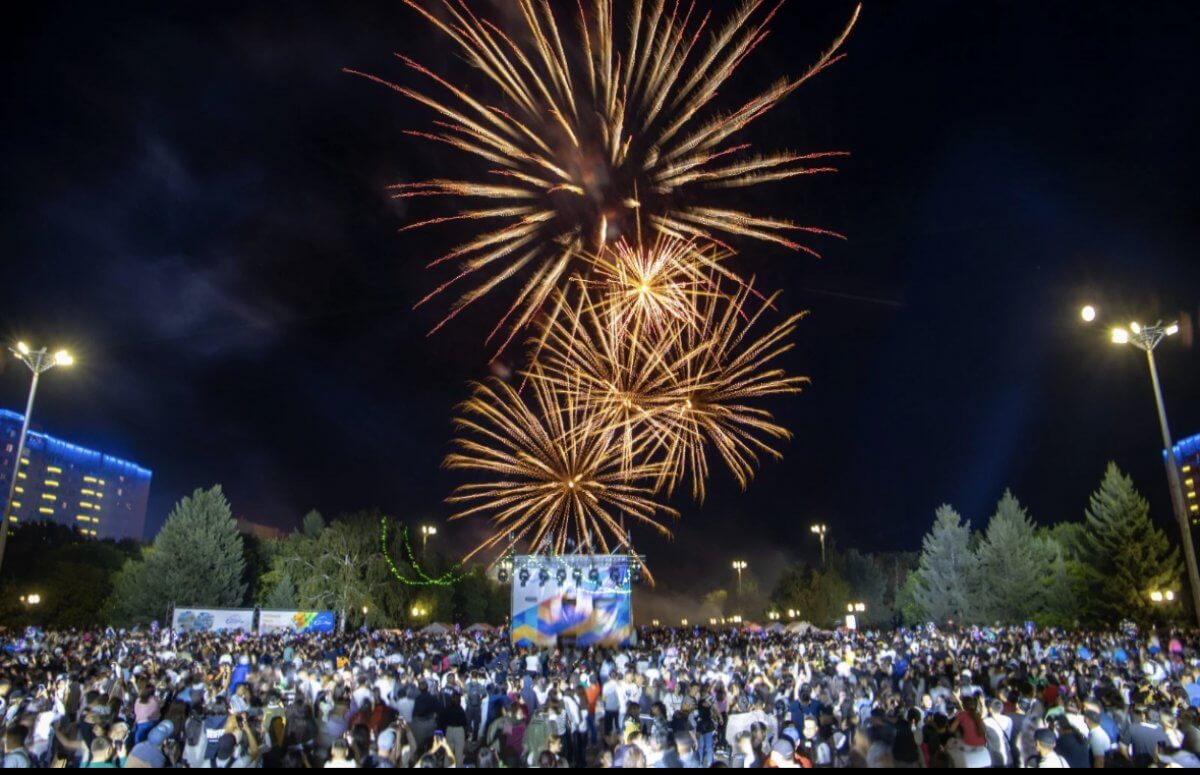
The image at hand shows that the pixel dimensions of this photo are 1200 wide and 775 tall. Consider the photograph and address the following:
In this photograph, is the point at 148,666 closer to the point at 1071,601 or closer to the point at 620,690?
the point at 620,690

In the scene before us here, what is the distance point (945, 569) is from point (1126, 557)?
18166mm

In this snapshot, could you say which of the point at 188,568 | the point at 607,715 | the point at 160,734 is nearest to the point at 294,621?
the point at 188,568

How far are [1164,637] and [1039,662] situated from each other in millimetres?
20542

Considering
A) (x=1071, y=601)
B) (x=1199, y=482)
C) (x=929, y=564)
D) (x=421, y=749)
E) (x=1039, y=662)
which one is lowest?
(x=421, y=749)

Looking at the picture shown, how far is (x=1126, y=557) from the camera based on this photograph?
52.2 m

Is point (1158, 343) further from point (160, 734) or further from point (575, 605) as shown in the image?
point (575, 605)

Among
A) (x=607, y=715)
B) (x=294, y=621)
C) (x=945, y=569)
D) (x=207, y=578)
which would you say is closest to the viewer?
(x=607, y=715)

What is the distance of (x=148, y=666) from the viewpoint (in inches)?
733

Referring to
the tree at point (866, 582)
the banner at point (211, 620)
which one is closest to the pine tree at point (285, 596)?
the banner at point (211, 620)

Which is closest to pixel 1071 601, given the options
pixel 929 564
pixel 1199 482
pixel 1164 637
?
pixel 929 564

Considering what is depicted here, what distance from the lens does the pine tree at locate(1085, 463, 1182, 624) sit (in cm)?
5116

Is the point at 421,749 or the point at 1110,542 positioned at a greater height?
the point at 1110,542

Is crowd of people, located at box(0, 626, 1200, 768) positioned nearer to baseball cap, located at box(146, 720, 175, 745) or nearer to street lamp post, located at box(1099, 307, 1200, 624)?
baseball cap, located at box(146, 720, 175, 745)

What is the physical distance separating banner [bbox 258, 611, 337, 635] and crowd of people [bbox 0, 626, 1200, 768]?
55.5ft
